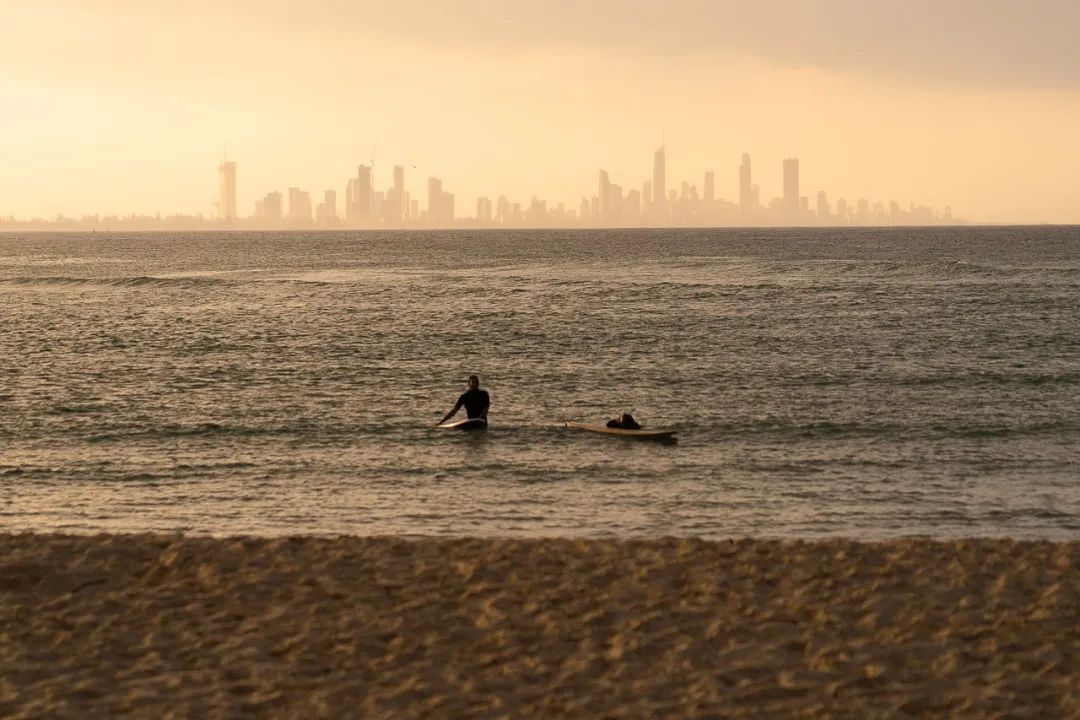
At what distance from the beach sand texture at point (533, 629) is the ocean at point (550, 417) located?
4249mm

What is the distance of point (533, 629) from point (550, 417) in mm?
21456

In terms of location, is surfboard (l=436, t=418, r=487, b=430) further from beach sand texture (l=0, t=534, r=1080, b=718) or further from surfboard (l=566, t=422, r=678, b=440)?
beach sand texture (l=0, t=534, r=1080, b=718)

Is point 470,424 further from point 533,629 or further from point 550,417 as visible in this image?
point 533,629

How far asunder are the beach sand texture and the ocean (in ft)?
13.9

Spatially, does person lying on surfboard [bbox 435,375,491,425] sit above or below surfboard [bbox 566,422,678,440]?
above

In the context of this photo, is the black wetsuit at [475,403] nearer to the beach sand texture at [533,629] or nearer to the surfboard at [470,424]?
the surfboard at [470,424]

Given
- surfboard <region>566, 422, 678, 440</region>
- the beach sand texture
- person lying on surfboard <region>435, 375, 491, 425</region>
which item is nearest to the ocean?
surfboard <region>566, 422, 678, 440</region>

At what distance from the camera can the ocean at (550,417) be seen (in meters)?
23.1

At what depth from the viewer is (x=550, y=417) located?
3538 cm

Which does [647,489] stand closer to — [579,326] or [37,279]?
[579,326]

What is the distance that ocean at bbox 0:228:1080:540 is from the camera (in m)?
23.1

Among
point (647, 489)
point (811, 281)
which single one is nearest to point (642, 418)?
point (647, 489)

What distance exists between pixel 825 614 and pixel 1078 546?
19.9 ft

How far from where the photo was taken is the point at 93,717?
37.3 ft
